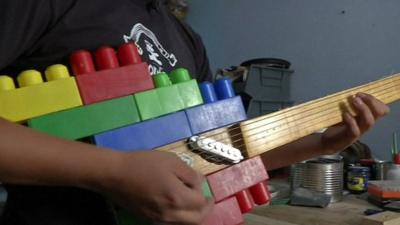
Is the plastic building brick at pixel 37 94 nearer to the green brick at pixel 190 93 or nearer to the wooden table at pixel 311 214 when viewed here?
the green brick at pixel 190 93

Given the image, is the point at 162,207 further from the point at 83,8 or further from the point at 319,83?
the point at 319,83

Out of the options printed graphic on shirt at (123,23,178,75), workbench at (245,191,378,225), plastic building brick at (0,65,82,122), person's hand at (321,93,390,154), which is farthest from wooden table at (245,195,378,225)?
plastic building brick at (0,65,82,122)

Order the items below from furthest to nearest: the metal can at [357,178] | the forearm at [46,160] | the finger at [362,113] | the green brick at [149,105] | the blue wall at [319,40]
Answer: the blue wall at [319,40], the metal can at [357,178], the finger at [362,113], the green brick at [149,105], the forearm at [46,160]

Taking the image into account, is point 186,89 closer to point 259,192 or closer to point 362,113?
point 259,192

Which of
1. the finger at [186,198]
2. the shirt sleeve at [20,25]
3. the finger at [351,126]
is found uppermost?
the shirt sleeve at [20,25]

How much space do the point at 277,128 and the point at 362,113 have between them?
0.17 metres

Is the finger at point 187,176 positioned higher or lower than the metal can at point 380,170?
higher

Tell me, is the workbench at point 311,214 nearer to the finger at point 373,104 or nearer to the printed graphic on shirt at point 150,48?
the finger at point 373,104

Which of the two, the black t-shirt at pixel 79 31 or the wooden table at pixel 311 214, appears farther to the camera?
the wooden table at pixel 311 214

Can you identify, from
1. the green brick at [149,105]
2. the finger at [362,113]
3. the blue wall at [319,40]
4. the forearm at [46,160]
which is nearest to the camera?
the forearm at [46,160]

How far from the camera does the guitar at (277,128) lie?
0.54 m

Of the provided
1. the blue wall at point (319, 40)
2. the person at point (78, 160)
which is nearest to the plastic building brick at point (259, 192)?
the person at point (78, 160)

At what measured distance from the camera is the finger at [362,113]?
705 mm

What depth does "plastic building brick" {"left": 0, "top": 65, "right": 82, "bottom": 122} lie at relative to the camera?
434 millimetres
